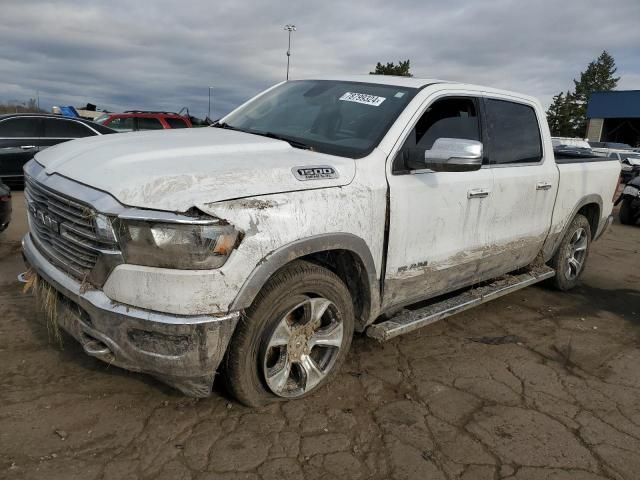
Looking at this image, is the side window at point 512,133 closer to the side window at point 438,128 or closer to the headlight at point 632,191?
the side window at point 438,128

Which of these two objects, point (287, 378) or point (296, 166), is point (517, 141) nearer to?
point (296, 166)

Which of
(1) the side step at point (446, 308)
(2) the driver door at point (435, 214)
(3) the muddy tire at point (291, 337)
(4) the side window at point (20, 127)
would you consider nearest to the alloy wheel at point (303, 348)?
(3) the muddy tire at point (291, 337)

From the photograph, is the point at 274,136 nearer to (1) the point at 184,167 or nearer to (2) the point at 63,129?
(1) the point at 184,167

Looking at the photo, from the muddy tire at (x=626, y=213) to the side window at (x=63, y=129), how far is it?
35.5 feet

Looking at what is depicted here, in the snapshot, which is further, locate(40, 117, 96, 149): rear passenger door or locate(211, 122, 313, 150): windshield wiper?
locate(40, 117, 96, 149): rear passenger door

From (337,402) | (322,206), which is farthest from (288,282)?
(337,402)

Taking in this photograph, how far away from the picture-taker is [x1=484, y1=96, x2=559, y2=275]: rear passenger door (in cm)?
408

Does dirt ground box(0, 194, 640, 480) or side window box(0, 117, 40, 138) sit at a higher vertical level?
side window box(0, 117, 40, 138)

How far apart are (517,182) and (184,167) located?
2.72 metres

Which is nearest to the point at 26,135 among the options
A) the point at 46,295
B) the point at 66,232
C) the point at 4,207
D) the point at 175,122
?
the point at 175,122

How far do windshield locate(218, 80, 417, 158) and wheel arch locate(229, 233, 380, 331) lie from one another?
0.57m

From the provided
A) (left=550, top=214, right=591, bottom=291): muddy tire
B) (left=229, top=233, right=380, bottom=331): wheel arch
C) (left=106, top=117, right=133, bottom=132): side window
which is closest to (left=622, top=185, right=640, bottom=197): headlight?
(left=550, top=214, right=591, bottom=291): muddy tire

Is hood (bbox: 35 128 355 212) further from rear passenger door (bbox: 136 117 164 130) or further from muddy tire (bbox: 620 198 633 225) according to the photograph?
rear passenger door (bbox: 136 117 164 130)

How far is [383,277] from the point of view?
10.8 feet
